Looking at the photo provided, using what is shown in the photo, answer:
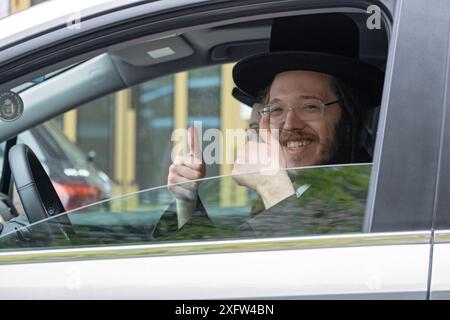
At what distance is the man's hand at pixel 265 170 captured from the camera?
167 cm

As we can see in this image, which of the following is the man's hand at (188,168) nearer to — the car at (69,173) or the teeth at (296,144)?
the teeth at (296,144)

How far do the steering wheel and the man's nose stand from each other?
60cm

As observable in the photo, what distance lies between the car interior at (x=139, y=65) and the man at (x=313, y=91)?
0.15 meters

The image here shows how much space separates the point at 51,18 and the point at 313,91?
84 centimetres

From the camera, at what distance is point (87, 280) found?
61.4 inches

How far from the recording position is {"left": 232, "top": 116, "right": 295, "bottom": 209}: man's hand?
1.67 m

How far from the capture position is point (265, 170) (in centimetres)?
176

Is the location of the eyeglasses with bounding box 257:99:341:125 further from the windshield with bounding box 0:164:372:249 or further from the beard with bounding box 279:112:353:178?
the windshield with bounding box 0:164:372:249

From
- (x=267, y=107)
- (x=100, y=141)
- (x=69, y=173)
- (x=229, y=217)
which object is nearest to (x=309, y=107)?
(x=267, y=107)

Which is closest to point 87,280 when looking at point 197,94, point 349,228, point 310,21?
point 349,228

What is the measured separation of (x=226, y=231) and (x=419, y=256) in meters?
0.36
